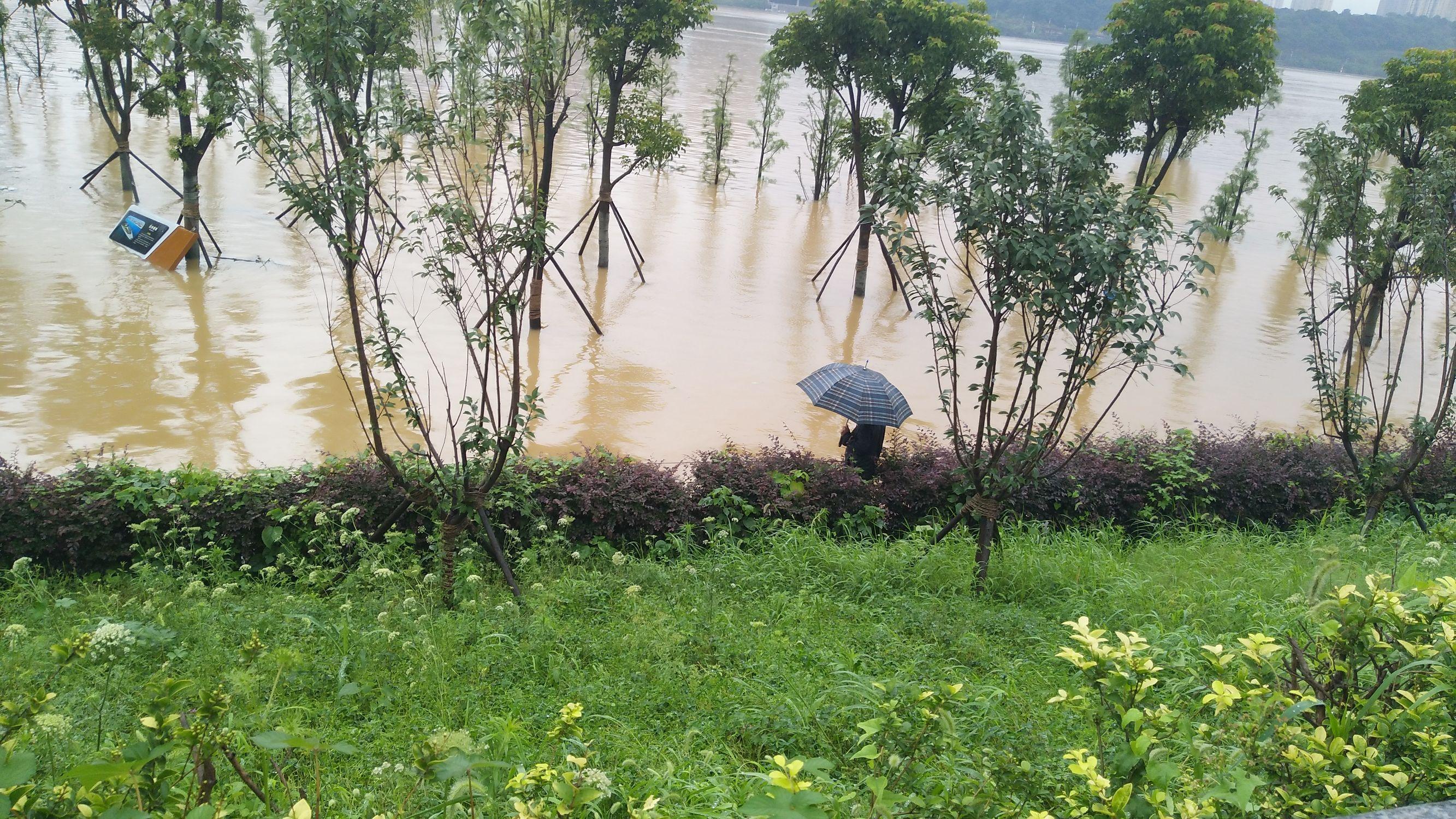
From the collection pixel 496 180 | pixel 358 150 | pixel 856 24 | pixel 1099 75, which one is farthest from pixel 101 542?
pixel 496 180

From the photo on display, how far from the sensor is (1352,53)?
60781 millimetres

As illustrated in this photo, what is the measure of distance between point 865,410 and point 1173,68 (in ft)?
26.6

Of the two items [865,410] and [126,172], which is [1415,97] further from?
[126,172]

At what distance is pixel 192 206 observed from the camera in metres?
11.4

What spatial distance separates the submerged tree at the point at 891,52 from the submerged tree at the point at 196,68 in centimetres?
641

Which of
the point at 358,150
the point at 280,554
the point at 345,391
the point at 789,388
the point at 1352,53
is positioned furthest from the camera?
the point at 1352,53

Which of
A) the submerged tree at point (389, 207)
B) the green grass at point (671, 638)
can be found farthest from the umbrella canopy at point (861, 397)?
the submerged tree at point (389, 207)

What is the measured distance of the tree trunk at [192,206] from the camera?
11.1 meters

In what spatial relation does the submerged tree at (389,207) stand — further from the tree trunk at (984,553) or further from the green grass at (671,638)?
the tree trunk at (984,553)

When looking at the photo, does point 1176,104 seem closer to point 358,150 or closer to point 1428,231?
point 1428,231

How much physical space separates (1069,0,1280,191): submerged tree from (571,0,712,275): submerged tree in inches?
187

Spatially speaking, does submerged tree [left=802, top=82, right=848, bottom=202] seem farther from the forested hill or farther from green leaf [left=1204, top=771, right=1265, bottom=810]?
the forested hill

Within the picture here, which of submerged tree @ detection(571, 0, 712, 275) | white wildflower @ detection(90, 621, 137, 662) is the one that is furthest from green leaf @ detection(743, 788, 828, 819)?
submerged tree @ detection(571, 0, 712, 275)

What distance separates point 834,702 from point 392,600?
2.21 meters
